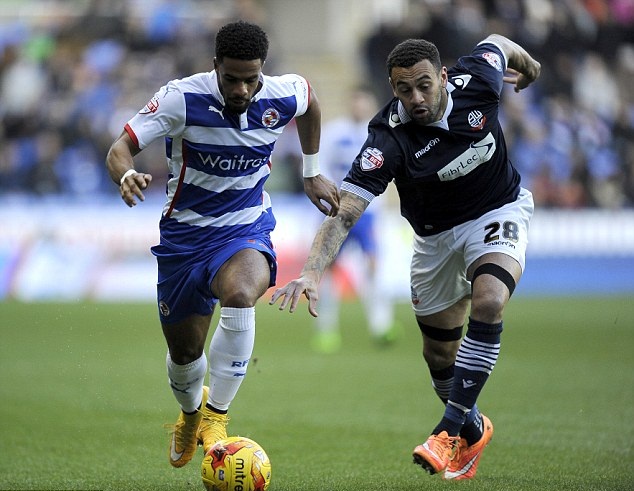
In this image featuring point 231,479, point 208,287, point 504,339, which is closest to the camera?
point 231,479

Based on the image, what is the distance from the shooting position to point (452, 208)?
650 centimetres

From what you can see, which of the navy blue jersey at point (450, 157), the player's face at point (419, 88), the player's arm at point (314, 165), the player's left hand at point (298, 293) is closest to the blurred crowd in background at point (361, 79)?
the player's arm at point (314, 165)

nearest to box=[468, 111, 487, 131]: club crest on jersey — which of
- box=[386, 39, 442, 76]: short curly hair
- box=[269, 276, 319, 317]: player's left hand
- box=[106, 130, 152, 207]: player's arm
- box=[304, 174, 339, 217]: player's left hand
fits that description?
box=[386, 39, 442, 76]: short curly hair

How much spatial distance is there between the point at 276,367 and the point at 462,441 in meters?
5.11

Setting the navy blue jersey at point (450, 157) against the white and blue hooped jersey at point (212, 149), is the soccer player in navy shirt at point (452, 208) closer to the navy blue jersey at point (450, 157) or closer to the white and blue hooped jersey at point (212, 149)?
the navy blue jersey at point (450, 157)

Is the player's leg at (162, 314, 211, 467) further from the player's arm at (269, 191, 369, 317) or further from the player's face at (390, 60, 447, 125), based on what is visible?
the player's face at (390, 60, 447, 125)

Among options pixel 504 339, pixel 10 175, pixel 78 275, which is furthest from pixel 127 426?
pixel 10 175

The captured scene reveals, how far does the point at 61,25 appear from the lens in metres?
23.7

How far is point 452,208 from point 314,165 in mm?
923

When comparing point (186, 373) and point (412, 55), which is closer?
point (412, 55)

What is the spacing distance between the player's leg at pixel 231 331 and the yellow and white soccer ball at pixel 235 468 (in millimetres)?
228

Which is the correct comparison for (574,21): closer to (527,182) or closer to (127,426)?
(527,182)

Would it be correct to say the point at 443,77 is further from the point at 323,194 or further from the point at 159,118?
the point at 159,118

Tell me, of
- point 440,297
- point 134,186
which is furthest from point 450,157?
point 134,186
